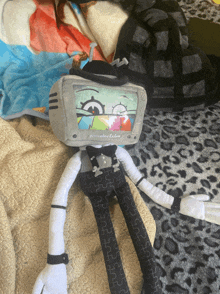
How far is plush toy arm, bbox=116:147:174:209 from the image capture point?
71 centimetres

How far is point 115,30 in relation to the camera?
99 cm

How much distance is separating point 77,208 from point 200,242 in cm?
40

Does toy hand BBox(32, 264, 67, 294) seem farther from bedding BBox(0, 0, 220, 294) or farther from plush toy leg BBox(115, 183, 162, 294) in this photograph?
plush toy leg BBox(115, 183, 162, 294)

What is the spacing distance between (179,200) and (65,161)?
1.34 ft

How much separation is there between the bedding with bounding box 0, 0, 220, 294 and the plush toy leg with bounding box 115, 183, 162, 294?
4 centimetres

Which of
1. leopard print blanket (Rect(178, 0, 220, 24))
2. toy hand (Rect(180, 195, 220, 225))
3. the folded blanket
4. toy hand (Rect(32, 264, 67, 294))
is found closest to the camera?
toy hand (Rect(32, 264, 67, 294))

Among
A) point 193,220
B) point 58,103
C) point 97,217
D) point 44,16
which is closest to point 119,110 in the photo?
point 58,103

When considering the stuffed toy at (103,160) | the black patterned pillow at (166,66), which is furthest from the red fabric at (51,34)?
the stuffed toy at (103,160)

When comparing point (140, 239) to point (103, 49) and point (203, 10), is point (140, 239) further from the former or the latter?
point (203, 10)

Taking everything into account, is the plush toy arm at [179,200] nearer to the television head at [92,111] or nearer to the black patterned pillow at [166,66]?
the television head at [92,111]

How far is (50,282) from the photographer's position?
0.51 m

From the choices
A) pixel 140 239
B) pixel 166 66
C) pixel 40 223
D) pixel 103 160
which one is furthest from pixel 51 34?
pixel 140 239

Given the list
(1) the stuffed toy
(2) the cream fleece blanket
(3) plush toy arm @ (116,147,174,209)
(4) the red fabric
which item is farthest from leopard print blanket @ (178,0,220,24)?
(2) the cream fleece blanket

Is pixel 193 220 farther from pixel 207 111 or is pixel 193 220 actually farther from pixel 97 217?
pixel 207 111
